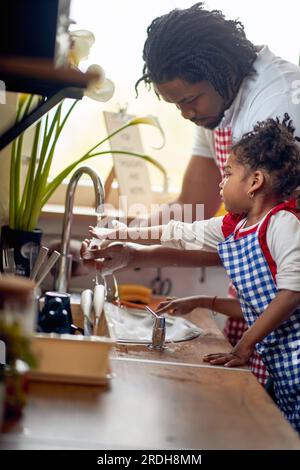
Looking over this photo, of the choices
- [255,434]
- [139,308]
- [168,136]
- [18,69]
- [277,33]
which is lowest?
[139,308]

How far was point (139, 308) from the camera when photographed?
2363mm

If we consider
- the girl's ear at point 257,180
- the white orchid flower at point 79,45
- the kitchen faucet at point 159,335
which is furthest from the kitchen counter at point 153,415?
the white orchid flower at point 79,45

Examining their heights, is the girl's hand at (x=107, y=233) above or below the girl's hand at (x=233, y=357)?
above

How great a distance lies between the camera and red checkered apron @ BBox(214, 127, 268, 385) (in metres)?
2.22

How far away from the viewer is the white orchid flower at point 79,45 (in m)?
2.18

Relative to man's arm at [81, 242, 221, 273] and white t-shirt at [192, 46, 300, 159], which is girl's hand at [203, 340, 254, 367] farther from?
white t-shirt at [192, 46, 300, 159]

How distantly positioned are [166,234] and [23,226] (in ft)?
1.47

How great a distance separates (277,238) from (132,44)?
145 cm

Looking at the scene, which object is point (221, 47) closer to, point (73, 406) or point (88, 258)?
point (88, 258)

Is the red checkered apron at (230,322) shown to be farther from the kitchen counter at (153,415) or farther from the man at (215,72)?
the kitchen counter at (153,415)

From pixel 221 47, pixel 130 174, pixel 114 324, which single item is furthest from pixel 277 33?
pixel 114 324

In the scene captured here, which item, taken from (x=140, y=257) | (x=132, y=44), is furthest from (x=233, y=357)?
(x=132, y=44)

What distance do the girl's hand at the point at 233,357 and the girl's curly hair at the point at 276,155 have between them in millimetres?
440

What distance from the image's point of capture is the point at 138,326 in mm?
2131
